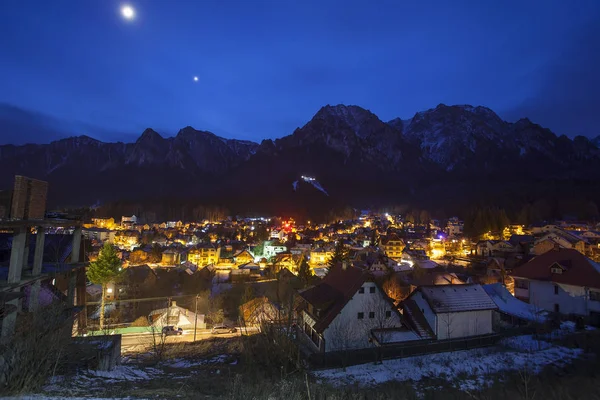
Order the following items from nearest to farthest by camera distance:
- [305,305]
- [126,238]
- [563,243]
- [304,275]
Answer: [305,305] → [304,275] → [563,243] → [126,238]

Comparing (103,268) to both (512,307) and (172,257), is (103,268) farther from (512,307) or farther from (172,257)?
(172,257)

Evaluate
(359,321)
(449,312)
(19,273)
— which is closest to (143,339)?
(19,273)

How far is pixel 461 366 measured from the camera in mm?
15398

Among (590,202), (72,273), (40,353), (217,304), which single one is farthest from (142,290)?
(590,202)

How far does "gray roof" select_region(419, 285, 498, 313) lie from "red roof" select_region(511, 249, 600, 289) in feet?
29.6

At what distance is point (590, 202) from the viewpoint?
104375 mm

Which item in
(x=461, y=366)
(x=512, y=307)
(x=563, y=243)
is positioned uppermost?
(x=563, y=243)

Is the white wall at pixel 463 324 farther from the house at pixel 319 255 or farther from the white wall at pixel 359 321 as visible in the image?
the house at pixel 319 255

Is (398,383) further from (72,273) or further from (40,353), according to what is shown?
(72,273)

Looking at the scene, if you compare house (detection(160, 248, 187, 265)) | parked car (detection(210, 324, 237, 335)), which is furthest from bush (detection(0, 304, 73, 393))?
house (detection(160, 248, 187, 265))

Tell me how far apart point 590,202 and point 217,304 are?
430 feet

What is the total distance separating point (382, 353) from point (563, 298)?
19.5 metres

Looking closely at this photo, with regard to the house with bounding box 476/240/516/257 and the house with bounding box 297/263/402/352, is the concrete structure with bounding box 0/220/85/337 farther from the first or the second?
the house with bounding box 476/240/516/257

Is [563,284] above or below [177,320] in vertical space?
above
